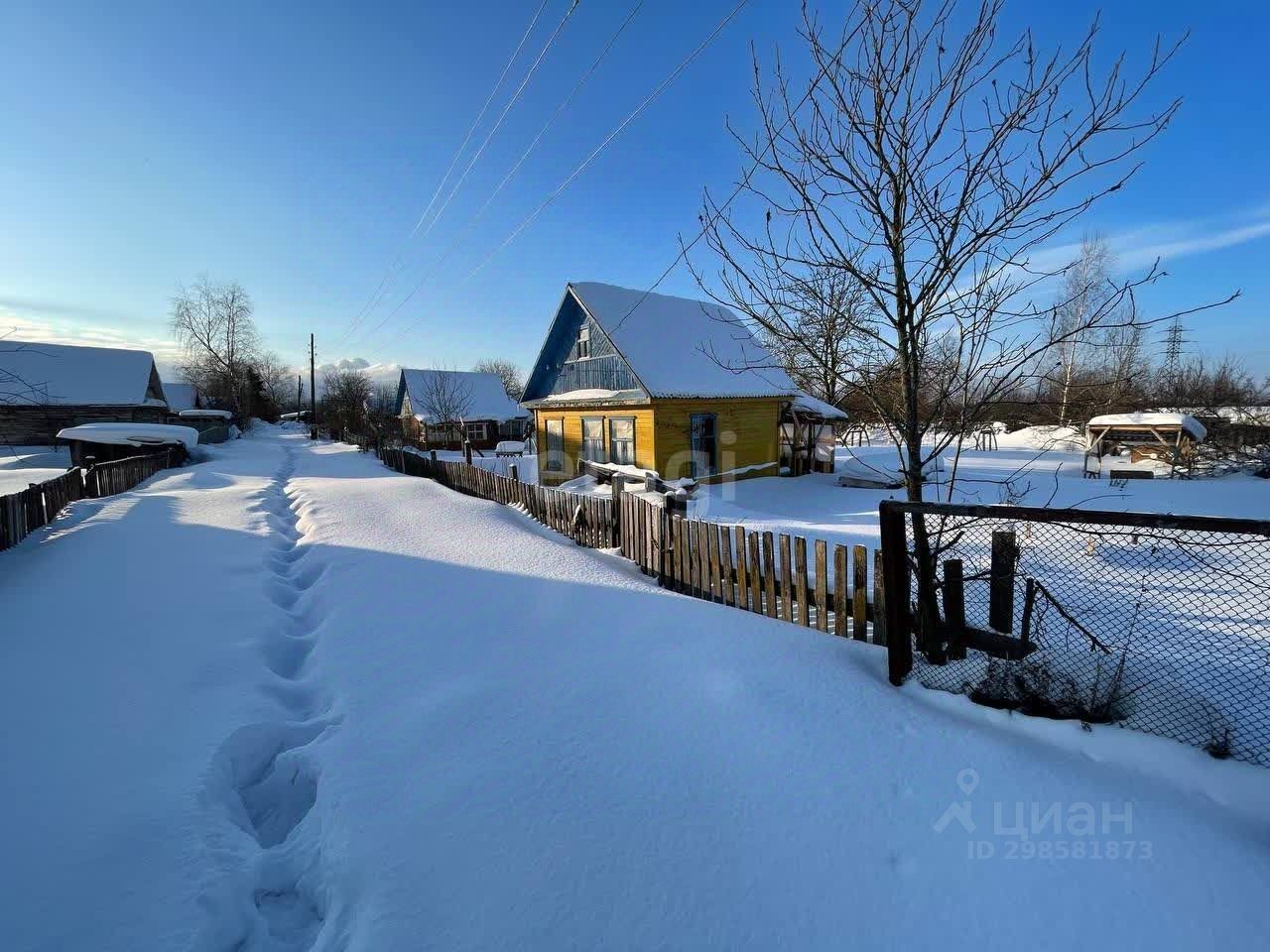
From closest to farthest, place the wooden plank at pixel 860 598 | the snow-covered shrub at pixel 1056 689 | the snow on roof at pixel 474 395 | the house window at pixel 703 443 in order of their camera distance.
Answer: the snow-covered shrub at pixel 1056 689 → the wooden plank at pixel 860 598 → the house window at pixel 703 443 → the snow on roof at pixel 474 395

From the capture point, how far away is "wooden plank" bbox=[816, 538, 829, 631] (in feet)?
15.6

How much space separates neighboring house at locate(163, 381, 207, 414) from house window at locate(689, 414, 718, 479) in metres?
66.5

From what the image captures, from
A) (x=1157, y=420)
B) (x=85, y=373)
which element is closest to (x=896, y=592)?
(x=1157, y=420)

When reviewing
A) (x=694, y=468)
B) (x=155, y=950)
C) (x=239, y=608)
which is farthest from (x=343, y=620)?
(x=694, y=468)

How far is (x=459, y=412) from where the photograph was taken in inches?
1465

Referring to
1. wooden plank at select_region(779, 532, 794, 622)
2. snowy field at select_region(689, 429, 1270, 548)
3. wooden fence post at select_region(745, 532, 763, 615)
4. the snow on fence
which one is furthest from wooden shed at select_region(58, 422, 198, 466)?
wooden plank at select_region(779, 532, 794, 622)

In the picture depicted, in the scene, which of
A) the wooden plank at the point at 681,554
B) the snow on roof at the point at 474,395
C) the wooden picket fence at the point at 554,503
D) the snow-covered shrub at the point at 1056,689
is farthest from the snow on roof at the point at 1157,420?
the snow on roof at the point at 474,395

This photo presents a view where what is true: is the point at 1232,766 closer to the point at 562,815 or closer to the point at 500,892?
the point at 562,815

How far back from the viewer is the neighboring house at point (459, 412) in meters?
37.5

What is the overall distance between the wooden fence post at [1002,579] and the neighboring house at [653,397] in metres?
11.1

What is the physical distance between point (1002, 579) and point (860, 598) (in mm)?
1019

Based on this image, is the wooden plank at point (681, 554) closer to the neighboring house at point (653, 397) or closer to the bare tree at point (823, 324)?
the bare tree at point (823, 324)

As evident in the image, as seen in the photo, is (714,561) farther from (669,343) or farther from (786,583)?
(669,343)

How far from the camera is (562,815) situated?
2.58 meters
